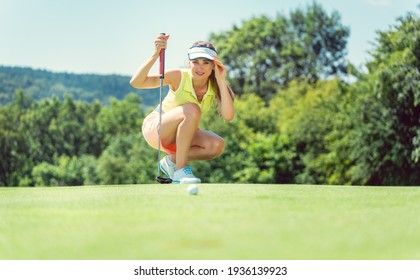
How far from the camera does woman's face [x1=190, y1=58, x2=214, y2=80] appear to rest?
6.82m

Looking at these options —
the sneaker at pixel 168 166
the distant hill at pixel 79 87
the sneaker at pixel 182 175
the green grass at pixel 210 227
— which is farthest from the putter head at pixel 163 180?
the distant hill at pixel 79 87

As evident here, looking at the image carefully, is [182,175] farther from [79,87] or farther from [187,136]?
[79,87]

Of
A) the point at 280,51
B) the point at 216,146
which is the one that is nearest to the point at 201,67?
the point at 216,146

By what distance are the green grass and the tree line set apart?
18.7 meters

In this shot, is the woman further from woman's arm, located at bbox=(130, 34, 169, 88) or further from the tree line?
the tree line

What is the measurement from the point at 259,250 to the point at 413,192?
275 centimetres

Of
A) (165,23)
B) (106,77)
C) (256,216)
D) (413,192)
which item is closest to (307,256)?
(256,216)

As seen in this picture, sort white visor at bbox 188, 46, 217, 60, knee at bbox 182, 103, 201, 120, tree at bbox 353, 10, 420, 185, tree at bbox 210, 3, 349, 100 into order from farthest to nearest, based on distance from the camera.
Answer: tree at bbox 210, 3, 349, 100 < tree at bbox 353, 10, 420, 185 < white visor at bbox 188, 46, 217, 60 < knee at bbox 182, 103, 201, 120

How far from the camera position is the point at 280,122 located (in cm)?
3888

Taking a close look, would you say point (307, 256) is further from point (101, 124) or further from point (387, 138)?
point (101, 124)

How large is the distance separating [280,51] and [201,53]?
39.4 m

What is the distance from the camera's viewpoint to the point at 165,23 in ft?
76.0

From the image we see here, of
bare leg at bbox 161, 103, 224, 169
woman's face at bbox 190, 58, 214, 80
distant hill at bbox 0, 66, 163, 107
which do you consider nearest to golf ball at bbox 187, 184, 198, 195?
bare leg at bbox 161, 103, 224, 169

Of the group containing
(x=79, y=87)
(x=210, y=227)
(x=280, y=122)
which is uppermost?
(x=79, y=87)
